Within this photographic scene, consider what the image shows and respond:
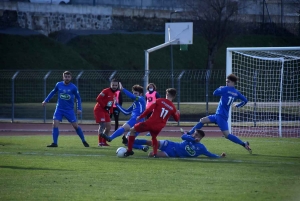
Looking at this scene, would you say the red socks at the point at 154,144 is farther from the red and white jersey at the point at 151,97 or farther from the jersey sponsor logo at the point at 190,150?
the red and white jersey at the point at 151,97

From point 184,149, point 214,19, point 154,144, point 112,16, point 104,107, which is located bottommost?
point 184,149

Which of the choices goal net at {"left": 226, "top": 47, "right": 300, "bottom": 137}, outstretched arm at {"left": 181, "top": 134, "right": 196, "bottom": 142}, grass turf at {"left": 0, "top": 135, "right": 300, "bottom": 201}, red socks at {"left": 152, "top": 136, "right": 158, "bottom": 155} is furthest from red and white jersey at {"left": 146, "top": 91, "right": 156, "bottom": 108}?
goal net at {"left": 226, "top": 47, "right": 300, "bottom": 137}

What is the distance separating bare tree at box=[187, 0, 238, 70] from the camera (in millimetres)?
44750

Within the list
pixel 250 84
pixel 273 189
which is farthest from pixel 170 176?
pixel 250 84

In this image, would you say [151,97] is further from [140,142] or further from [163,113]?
[163,113]

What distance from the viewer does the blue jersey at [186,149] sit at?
1360cm

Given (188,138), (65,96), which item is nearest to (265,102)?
(65,96)

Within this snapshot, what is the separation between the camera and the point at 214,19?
149ft

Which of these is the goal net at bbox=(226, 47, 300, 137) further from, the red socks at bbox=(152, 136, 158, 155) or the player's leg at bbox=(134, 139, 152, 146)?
the red socks at bbox=(152, 136, 158, 155)

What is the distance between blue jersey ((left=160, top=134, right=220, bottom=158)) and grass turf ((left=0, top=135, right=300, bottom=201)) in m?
0.19

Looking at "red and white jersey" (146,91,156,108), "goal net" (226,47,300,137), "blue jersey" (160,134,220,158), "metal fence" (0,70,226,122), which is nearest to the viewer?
"blue jersey" (160,134,220,158)

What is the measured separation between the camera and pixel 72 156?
1400cm

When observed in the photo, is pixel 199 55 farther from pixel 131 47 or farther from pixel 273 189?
pixel 273 189

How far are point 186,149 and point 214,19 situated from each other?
3253cm
